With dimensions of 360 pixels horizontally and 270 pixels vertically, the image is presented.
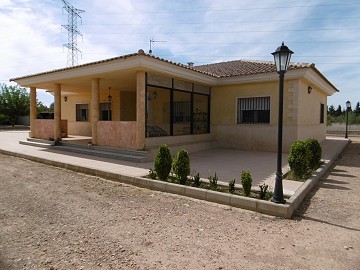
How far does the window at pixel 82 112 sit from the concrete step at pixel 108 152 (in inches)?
287

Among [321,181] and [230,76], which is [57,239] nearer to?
[321,181]

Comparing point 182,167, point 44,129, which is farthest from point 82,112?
point 182,167

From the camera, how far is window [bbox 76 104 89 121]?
63.3 ft

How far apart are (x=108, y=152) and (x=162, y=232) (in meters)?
Answer: 7.05

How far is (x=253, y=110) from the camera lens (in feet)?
41.1

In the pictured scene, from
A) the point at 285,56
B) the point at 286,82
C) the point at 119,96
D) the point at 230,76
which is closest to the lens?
the point at 285,56

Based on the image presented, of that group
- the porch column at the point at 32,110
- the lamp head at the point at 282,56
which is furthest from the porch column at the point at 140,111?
the porch column at the point at 32,110

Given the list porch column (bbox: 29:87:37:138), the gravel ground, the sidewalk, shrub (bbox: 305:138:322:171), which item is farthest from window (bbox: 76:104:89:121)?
shrub (bbox: 305:138:322:171)

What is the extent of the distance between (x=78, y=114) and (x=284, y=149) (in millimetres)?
14975

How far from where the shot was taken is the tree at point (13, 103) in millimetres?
33031

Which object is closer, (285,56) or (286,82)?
(285,56)

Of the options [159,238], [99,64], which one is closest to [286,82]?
Answer: [99,64]

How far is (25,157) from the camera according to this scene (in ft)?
34.4

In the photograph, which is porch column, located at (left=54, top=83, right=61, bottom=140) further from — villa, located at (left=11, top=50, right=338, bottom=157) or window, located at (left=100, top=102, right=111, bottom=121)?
window, located at (left=100, top=102, right=111, bottom=121)
